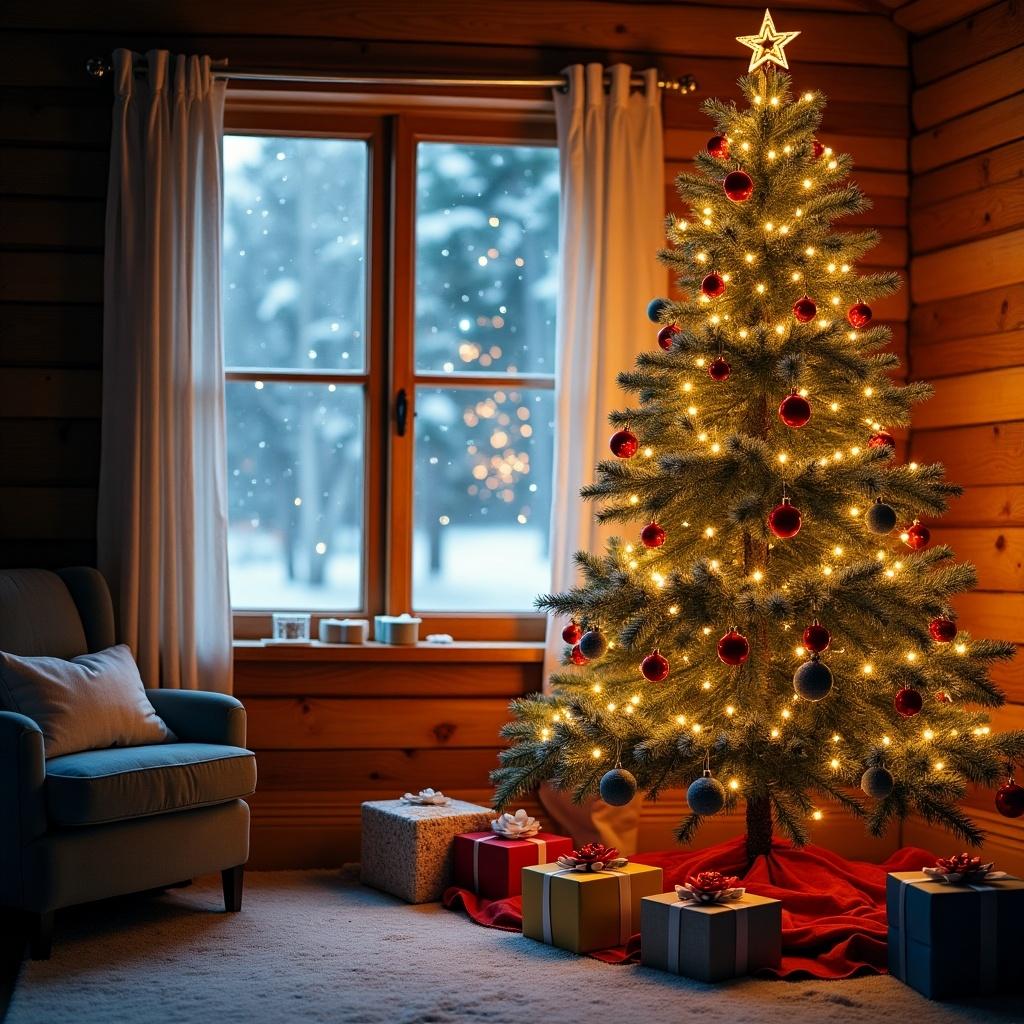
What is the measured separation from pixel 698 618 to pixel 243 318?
188cm

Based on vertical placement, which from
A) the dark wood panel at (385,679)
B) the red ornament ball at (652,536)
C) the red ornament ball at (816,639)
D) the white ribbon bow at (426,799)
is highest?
the red ornament ball at (652,536)

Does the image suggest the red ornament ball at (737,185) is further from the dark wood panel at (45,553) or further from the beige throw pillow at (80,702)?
the dark wood panel at (45,553)

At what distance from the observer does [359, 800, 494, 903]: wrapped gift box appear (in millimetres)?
3498

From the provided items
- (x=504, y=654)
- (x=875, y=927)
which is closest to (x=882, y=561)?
(x=875, y=927)

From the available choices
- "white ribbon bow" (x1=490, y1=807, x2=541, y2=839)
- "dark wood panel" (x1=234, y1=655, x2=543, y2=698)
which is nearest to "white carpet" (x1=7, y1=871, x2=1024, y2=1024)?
"white ribbon bow" (x1=490, y1=807, x2=541, y2=839)

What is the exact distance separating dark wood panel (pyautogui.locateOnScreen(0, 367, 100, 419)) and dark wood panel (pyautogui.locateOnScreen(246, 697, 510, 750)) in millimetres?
1043

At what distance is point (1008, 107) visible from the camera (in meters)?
3.83

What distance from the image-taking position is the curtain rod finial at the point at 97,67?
3854mm

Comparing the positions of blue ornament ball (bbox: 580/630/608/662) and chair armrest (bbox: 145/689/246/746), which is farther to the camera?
chair armrest (bbox: 145/689/246/746)

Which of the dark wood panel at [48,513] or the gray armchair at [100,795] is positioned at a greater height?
the dark wood panel at [48,513]

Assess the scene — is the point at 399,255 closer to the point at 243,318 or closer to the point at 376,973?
the point at 243,318

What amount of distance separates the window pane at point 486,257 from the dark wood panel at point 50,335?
3.33ft

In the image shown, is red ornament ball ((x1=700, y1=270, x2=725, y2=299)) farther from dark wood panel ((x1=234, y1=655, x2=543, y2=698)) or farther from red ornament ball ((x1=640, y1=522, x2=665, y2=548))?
dark wood panel ((x1=234, y1=655, x2=543, y2=698))

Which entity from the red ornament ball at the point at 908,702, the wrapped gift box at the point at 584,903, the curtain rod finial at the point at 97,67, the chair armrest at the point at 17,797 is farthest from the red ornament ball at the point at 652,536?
the curtain rod finial at the point at 97,67
